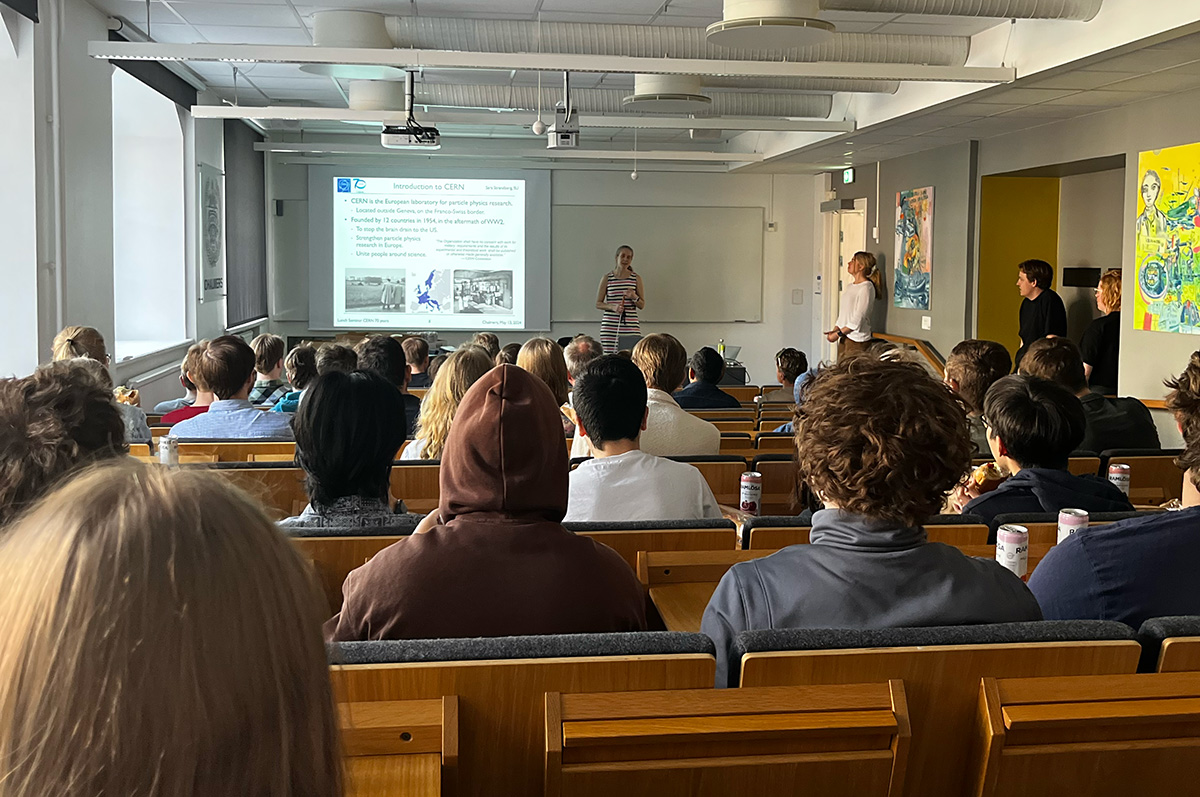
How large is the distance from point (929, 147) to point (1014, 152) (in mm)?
1468

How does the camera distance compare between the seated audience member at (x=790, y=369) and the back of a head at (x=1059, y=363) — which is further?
the seated audience member at (x=790, y=369)

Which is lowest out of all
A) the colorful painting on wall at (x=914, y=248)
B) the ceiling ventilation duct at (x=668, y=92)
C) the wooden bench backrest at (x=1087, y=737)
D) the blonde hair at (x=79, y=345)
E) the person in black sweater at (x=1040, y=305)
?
the wooden bench backrest at (x=1087, y=737)

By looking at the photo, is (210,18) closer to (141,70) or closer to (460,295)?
(141,70)

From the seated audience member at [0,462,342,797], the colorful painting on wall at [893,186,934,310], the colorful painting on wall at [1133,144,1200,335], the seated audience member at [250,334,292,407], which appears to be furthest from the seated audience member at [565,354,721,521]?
the colorful painting on wall at [893,186,934,310]

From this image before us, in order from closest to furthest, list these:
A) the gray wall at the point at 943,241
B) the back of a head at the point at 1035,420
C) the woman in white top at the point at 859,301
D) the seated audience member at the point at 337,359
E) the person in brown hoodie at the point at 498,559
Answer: the person in brown hoodie at the point at 498,559, the back of a head at the point at 1035,420, the seated audience member at the point at 337,359, the gray wall at the point at 943,241, the woman in white top at the point at 859,301

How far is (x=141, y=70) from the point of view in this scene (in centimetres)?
808

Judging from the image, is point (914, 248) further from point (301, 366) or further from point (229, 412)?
point (229, 412)

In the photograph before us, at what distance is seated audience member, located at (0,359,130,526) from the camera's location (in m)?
1.72

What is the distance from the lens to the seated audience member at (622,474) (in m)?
3.00

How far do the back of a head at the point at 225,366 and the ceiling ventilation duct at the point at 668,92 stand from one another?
4.42 metres

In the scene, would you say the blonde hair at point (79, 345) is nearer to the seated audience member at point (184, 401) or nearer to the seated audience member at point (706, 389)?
the seated audience member at point (184, 401)

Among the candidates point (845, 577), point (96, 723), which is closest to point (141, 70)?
point (845, 577)

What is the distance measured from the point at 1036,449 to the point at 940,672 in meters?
1.50

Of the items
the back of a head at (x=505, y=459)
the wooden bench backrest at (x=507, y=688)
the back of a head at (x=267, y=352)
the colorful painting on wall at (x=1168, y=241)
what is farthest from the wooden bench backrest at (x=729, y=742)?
the colorful painting on wall at (x=1168, y=241)
